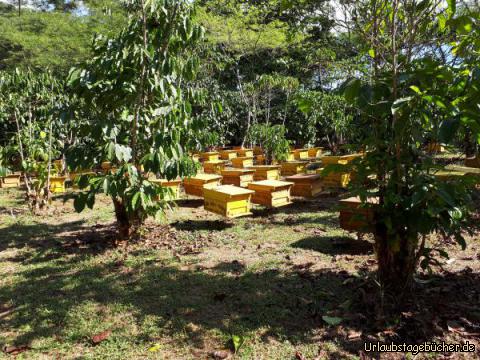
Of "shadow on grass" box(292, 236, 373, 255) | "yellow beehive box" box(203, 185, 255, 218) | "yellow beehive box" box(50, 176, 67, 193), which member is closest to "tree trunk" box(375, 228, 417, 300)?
"shadow on grass" box(292, 236, 373, 255)

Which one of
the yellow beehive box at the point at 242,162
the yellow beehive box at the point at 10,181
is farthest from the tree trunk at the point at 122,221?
the yellow beehive box at the point at 10,181

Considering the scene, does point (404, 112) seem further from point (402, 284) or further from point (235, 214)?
point (235, 214)

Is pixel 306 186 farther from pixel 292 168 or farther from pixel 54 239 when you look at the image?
pixel 54 239

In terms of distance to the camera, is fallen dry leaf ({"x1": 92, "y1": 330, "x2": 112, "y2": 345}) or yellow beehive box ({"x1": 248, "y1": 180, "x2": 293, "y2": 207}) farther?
yellow beehive box ({"x1": 248, "y1": 180, "x2": 293, "y2": 207})

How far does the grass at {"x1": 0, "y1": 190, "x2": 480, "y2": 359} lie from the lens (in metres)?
2.77

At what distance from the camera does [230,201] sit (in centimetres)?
594

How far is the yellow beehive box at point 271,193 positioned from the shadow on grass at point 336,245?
1605mm

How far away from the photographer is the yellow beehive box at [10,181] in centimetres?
1133

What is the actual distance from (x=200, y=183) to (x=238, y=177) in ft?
3.99

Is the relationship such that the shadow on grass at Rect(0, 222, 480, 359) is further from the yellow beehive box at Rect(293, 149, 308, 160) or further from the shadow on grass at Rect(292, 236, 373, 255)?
the yellow beehive box at Rect(293, 149, 308, 160)

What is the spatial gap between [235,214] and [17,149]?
16.6 feet

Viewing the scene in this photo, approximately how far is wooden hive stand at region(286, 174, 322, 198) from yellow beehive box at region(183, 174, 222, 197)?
180cm

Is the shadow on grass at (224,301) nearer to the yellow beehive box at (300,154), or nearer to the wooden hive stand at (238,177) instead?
the wooden hive stand at (238,177)

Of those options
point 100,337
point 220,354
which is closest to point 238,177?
point 100,337
